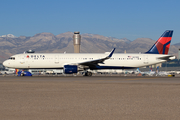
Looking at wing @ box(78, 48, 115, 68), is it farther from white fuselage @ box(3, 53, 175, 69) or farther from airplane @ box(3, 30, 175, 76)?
white fuselage @ box(3, 53, 175, 69)

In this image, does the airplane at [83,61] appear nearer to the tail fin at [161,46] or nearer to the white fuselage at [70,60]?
the white fuselage at [70,60]

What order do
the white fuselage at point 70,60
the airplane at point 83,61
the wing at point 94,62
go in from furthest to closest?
the white fuselage at point 70,60
the airplane at point 83,61
the wing at point 94,62

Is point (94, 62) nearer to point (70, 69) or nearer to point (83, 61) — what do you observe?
point (83, 61)

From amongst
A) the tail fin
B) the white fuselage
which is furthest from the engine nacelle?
the tail fin

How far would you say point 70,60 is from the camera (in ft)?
148

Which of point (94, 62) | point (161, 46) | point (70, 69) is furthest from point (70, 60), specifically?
point (161, 46)

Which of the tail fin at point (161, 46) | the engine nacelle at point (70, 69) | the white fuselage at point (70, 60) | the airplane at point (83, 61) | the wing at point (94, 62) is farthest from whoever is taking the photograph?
the tail fin at point (161, 46)

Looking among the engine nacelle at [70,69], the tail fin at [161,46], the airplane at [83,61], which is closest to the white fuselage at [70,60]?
the airplane at [83,61]

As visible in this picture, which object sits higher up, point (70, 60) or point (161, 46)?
point (161, 46)

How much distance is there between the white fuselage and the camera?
45062mm

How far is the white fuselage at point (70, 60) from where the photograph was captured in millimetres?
45062

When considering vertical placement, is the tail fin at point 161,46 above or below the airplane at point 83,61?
above
